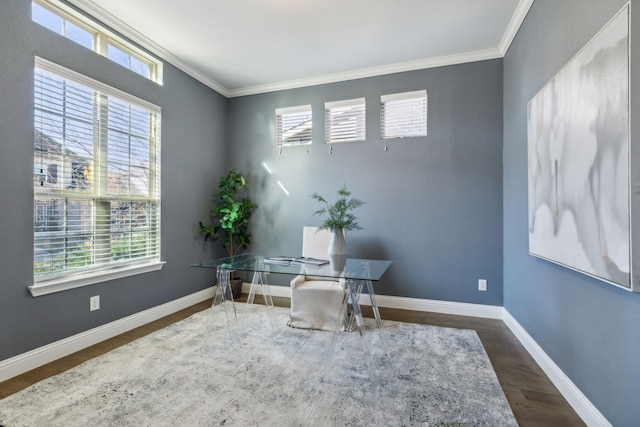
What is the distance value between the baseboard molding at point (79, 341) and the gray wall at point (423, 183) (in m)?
1.49

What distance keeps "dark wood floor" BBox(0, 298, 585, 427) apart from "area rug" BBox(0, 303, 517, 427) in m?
0.09

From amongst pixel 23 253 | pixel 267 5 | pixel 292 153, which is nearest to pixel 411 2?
pixel 267 5

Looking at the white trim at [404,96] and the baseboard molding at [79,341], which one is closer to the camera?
the baseboard molding at [79,341]

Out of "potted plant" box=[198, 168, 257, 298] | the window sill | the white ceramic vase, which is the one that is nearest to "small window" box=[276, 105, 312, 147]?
"potted plant" box=[198, 168, 257, 298]

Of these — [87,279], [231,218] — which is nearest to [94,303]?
[87,279]

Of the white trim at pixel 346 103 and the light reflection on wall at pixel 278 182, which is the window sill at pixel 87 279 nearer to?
the light reflection on wall at pixel 278 182

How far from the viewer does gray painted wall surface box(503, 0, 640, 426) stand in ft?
4.32

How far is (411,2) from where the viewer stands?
8.02 feet

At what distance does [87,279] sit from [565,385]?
Answer: 11.6ft

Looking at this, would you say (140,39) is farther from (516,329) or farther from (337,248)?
(516,329)

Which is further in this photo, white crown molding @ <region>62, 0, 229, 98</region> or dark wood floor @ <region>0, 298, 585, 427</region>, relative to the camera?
white crown molding @ <region>62, 0, 229, 98</region>

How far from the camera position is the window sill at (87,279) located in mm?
2199

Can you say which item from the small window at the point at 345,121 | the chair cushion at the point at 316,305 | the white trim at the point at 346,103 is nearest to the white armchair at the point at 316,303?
the chair cushion at the point at 316,305

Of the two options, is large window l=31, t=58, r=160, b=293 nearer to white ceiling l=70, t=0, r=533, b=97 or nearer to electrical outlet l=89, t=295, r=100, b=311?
electrical outlet l=89, t=295, r=100, b=311
